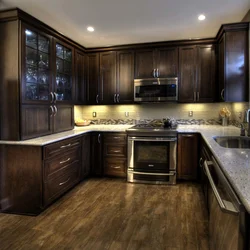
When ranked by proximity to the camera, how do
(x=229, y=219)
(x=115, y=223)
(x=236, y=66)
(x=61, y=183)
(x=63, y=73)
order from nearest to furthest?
(x=229, y=219) < (x=115, y=223) < (x=61, y=183) < (x=236, y=66) < (x=63, y=73)

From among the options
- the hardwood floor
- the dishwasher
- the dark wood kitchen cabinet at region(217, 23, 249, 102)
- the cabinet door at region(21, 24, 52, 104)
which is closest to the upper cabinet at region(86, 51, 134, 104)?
the cabinet door at region(21, 24, 52, 104)

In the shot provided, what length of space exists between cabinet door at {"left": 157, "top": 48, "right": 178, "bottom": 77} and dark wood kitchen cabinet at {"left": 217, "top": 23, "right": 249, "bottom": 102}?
0.92 m

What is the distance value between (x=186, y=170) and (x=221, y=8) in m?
2.40

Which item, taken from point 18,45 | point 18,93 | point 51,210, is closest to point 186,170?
point 51,210

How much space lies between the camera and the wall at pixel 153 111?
4.29 m

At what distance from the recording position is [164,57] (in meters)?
4.08

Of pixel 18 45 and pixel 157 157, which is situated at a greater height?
pixel 18 45

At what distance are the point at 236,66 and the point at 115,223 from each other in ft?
8.78

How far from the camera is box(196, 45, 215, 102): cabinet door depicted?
391 cm

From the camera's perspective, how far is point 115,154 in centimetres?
397

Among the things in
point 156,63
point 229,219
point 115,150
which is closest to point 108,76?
point 156,63

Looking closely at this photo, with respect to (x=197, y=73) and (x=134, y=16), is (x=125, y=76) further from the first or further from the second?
(x=134, y=16)

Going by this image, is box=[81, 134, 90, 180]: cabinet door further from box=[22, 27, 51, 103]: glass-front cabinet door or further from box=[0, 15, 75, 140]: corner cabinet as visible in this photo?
box=[22, 27, 51, 103]: glass-front cabinet door

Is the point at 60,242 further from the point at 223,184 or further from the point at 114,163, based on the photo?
the point at 114,163
